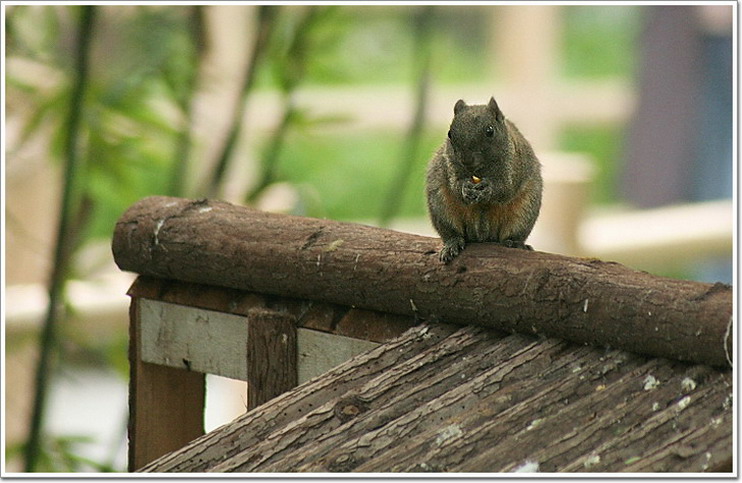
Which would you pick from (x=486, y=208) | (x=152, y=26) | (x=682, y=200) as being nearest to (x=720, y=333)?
(x=486, y=208)

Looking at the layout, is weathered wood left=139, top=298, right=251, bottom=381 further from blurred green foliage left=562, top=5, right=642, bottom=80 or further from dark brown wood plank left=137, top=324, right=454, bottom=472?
blurred green foliage left=562, top=5, right=642, bottom=80

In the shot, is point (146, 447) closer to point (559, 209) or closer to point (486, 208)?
point (486, 208)

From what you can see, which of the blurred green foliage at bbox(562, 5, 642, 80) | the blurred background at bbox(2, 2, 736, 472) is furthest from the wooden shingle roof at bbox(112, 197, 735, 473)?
the blurred green foliage at bbox(562, 5, 642, 80)

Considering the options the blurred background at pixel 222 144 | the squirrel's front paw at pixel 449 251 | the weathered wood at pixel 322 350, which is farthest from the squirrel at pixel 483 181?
the blurred background at pixel 222 144

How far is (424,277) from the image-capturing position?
5.17ft

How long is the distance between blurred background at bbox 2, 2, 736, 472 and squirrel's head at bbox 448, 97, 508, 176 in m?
0.86

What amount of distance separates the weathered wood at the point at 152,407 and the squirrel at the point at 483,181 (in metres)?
0.54

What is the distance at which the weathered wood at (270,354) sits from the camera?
66.6 inches

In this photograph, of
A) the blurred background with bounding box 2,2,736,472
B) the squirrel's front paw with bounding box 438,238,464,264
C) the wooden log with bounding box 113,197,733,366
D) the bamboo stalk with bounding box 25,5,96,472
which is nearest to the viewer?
the wooden log with bounding box 113,197,733,366

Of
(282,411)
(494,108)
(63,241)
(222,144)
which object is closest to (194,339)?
(282,411)

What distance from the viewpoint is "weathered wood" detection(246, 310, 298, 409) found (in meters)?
1.69

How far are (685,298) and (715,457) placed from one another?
23 cm

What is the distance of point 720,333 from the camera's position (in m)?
1.31

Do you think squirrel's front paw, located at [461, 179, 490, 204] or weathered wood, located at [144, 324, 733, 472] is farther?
squirrel's front paw, located at [461, 179, 490, 204]
